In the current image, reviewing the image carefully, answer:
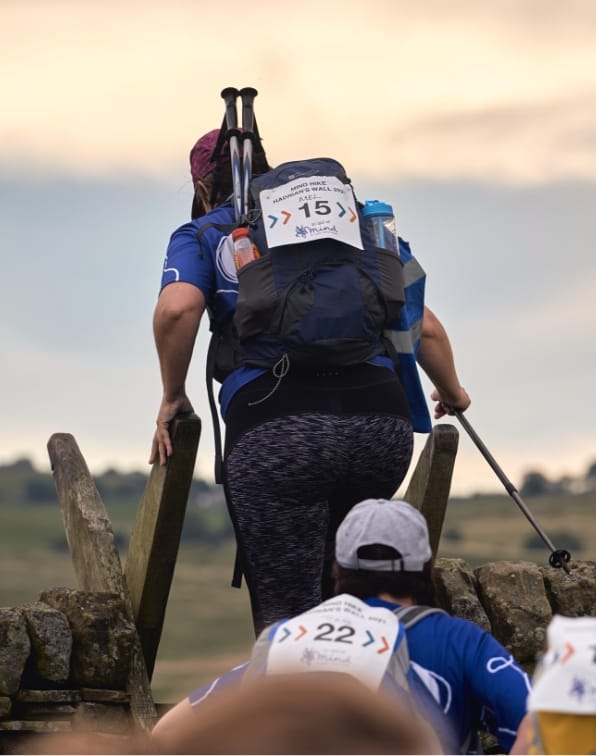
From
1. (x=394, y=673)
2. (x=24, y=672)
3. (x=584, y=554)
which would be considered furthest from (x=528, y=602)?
(x=584, y=554)

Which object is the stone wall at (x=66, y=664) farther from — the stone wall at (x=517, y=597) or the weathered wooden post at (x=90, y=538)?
the stone wall at (x=517, y=597)

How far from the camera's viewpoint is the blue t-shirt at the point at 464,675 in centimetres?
389

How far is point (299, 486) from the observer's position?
504 centimetres

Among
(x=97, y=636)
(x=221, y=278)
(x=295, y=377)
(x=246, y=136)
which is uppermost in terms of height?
(x=246, y=136)

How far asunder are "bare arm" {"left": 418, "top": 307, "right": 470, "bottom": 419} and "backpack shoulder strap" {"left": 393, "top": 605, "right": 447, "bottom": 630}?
1857mm

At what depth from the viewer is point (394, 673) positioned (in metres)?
3.75

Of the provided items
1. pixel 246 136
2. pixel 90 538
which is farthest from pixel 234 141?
pixel 90 538

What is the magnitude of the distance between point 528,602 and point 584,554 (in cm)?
7913

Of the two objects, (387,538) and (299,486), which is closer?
(387,538)

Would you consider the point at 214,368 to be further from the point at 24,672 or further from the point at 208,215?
the point at 24,672

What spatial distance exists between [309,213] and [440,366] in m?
0.93

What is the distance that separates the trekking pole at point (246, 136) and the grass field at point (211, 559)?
7556cm

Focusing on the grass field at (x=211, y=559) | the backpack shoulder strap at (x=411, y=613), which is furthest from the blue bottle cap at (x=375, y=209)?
the grass field at (x=211, y=559)

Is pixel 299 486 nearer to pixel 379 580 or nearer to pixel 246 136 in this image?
pixel 379 580
